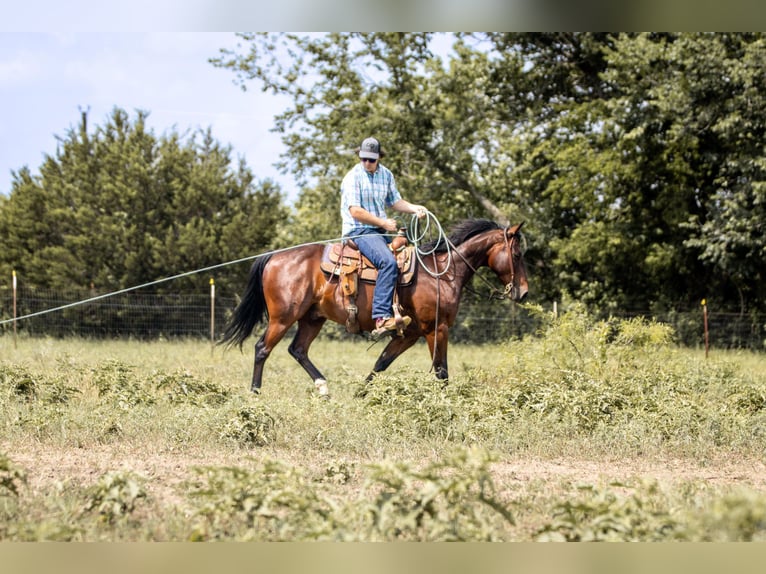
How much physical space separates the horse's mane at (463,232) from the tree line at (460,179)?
1037 centimetres

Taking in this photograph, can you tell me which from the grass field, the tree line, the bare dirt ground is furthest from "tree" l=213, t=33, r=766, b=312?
the bare dirt ground

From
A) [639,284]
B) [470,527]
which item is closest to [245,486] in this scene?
[470,527]

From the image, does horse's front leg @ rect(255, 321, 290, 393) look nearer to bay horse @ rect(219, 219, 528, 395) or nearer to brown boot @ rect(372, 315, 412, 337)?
bay horse @ rect(219, 219, 528, 395)

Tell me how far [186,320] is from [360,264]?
12.2 metres

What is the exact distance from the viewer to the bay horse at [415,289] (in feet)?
29.0

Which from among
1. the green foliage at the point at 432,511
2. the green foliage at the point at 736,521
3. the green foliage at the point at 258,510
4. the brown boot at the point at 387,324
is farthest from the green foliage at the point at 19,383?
the green foliage at the point at 736,521

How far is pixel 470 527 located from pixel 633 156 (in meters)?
17.0

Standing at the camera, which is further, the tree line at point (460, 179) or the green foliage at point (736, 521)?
the tree line at point (460, 179)

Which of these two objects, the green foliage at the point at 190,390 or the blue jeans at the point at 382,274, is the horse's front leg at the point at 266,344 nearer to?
the green foliage at the point at 190,390

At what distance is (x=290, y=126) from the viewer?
925 inches

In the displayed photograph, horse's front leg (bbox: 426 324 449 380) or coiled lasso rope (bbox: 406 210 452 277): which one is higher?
coiled lasso rope (bbox: 406 210 452 277)

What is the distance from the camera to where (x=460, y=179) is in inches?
884

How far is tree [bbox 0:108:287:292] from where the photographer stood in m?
22.3
